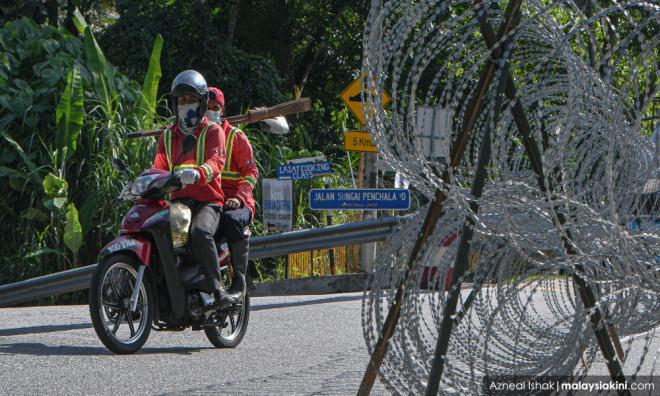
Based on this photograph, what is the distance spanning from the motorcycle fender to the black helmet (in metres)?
0.95

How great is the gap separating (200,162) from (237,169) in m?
0.47

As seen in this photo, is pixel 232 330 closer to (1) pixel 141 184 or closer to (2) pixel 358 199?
(1) pixel 141 184

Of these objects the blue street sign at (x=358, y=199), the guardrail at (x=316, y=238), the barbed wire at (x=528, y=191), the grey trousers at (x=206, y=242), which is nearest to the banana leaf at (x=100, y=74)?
the blue street sign at (x=358, y=199)

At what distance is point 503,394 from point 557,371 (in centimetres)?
40

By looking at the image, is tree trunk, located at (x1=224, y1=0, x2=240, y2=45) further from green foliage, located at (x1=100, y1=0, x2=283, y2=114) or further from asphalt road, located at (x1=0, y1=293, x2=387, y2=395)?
asphalt road, located at (x1=0, y1=293, x2=387, y2=395)

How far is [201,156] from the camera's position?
302 inches

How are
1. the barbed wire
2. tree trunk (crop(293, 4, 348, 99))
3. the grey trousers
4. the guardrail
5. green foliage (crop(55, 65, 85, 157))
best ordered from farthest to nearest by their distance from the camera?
1. tree trunk (crop(293, 4, 348, 99))
2. green foliage (crop(55, 65, 85, 157))
3. the guardrail
4. the grey trousers
5. the barbed wire

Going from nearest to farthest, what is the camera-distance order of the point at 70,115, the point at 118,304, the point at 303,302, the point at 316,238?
the point at 118,304 < the point at 303,302 < the point at 316,238 < the point at 70,115

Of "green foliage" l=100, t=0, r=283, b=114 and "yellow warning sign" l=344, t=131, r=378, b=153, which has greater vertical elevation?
"green foliage" l=100, t=0, r=283, b=114

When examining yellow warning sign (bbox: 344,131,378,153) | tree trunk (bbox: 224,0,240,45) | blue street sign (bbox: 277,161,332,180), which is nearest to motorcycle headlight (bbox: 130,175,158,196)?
blue street sign (bbox: 277,161,332,180)

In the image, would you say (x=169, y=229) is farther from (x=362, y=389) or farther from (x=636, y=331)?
(x=636, y=331)

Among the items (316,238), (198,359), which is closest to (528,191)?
(198,359)

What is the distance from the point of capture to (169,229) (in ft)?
24.5

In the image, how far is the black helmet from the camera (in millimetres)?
7527
